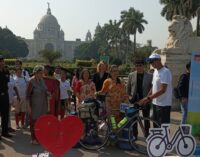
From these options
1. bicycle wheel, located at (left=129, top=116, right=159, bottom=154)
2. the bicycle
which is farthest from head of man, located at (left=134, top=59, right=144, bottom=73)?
bicycle wheel, located at (left=129, top=116, right=159, bottom=154)

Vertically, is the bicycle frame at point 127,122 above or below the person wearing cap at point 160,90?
below

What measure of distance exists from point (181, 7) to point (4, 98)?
3807 cm

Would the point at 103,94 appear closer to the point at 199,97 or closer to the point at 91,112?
the point at 91,112

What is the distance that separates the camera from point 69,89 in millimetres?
10023

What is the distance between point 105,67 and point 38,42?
130m

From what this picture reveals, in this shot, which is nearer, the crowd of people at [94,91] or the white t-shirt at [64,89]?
the crowd of people at [94,91]

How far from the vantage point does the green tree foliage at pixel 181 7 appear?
1676 inches

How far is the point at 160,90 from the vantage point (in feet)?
20.4

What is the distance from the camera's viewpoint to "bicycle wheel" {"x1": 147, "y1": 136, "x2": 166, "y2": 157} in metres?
5.48

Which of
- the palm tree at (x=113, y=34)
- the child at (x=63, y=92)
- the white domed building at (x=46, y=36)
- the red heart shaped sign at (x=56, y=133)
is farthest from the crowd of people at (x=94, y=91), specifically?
the white domed building at (x=46, y=36)

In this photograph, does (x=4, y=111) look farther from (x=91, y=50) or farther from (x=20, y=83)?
(x=91, y=50)

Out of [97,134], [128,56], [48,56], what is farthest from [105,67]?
[128,56]

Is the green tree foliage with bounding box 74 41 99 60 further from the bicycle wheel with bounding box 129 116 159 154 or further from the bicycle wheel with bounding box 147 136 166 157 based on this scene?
the bicycle wheel with bounding box 147 136 166 157

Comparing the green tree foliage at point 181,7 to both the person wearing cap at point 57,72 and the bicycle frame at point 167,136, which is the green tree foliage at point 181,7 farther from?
the bicycle frame at point 167,136
